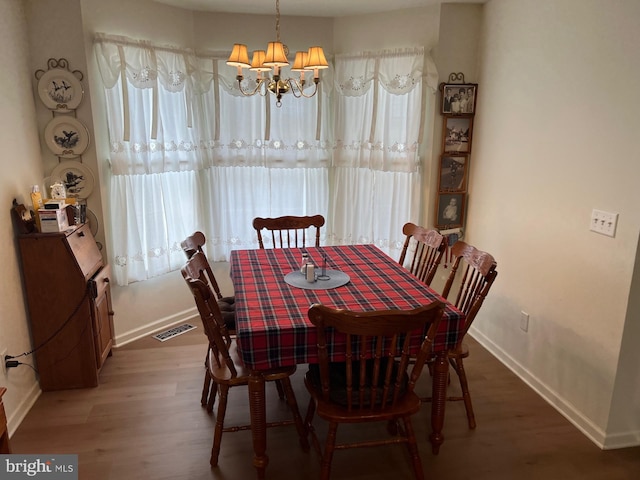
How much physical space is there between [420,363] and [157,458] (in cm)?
139

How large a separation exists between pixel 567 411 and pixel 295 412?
5.22ft

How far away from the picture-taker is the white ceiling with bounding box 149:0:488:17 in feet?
11.0

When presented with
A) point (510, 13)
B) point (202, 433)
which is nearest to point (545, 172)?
point (510, 13)

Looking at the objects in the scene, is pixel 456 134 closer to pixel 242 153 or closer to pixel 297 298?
pixel 242 153

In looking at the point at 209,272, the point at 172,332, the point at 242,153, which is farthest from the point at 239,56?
the point at 172,332

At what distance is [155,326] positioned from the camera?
3654mm

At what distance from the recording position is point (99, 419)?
254cm

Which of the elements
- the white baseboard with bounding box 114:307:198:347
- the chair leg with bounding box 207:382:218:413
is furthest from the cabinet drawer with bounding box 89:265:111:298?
the chair leg with bounding box 207:382:218:413

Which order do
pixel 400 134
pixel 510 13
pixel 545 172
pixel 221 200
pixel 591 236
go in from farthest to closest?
pixel 221 200 < pixel 400 134 < pixel 510 13 < pixel 545 172 < pixel 591 236

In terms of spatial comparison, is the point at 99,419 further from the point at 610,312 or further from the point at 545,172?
the point at 545,172

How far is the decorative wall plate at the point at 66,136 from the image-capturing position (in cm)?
292

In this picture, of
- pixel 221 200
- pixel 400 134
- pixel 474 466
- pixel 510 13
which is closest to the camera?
pixel 474 466

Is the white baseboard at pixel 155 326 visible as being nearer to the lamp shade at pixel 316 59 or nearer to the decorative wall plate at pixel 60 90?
the decorative wall plate at pixel 60 90

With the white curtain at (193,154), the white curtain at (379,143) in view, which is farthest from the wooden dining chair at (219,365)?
the white curtain at (379,143)
